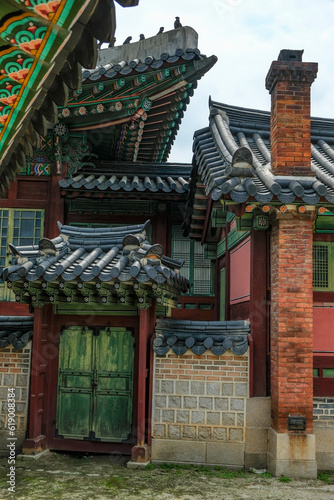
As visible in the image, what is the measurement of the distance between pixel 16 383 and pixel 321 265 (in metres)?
5.33

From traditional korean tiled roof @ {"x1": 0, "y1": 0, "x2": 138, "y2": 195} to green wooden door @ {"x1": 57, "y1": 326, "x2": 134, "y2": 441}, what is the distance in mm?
5635

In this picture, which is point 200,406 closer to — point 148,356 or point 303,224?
point 148,356

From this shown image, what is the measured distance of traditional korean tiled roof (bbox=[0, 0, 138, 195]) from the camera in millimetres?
2555

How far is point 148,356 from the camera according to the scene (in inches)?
323

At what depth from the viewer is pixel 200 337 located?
8102 millimetres

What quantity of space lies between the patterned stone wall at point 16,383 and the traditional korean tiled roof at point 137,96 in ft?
16.3

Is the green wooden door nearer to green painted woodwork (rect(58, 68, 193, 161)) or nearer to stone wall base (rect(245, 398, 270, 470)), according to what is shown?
stone wall base (rect(245, 398, 270, 470))

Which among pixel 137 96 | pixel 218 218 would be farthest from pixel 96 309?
pixel 137 96

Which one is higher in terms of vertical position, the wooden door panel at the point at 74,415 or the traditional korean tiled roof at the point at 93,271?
the traditional korean tiled roof at the point at 93,271

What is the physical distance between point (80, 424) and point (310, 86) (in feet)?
21.7

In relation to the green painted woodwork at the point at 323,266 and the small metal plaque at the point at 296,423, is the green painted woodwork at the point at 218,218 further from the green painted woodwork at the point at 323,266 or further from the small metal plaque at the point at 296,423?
the small metal plaque at the point at 296,423

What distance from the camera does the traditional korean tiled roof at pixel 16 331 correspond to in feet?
27.5

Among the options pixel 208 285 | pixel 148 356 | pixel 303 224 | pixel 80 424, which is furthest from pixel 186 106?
pixel 80 424

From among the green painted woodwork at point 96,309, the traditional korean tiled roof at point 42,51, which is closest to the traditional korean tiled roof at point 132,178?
the green painted woodwork at point 96,309
